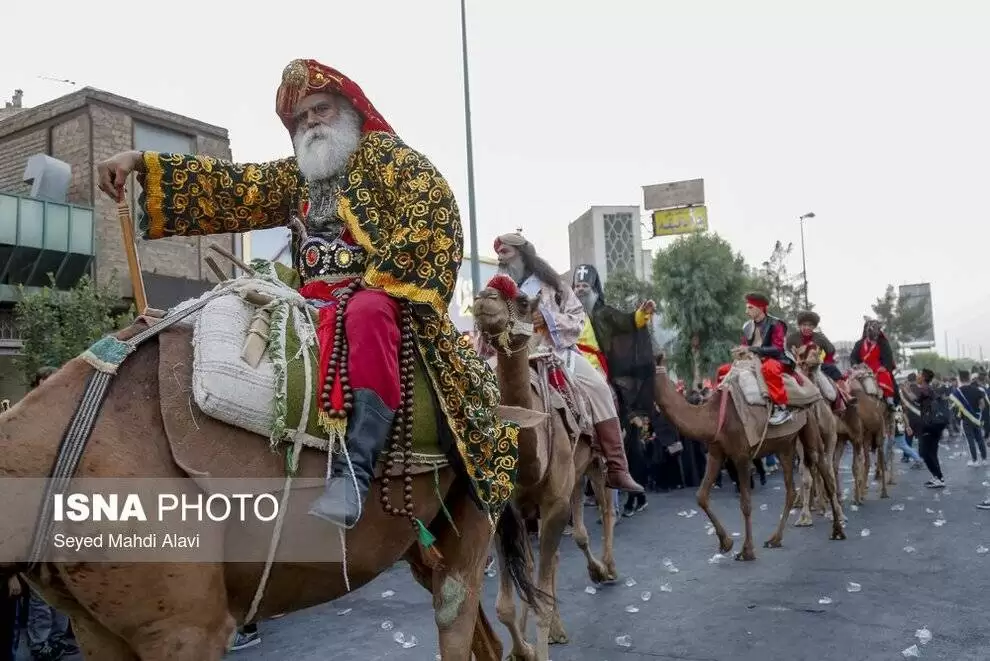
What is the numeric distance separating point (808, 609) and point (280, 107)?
5948mm

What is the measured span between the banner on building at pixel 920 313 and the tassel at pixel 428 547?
2890 inches

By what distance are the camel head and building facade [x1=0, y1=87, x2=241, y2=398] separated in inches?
718

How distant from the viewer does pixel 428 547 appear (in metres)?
3.20

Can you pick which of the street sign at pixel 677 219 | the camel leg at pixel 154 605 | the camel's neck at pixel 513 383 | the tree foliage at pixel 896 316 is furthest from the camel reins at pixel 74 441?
the tree foliage at pixel 896 316

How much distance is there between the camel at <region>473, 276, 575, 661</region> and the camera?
4.26 meters

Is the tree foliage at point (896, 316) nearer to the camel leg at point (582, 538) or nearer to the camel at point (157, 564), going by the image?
the camel leg at point (582, 538)

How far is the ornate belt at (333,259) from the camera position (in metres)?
3.23

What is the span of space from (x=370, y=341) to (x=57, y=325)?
17.5 m

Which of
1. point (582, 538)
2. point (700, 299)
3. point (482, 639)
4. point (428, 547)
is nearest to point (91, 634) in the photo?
point (428, 547)

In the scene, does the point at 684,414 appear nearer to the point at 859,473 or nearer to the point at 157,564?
the point at 859,473

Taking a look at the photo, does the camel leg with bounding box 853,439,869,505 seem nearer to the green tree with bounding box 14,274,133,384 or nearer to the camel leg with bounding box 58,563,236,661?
the camel leg with bounding box 58,563,236,661

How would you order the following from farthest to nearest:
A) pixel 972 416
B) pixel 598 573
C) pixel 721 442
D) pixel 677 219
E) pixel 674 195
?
1. pixel 674 195
2. pixel 677 219
3. pixel 972 416
4. pixel 721 442
5. pixel 598 573

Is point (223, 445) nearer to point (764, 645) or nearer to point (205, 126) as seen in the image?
point (764, 645)

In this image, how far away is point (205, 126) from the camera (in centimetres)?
2523
